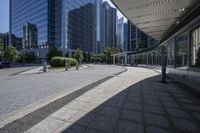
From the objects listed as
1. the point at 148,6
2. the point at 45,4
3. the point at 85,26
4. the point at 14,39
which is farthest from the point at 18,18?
the point at 148,6

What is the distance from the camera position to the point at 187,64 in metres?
9.96

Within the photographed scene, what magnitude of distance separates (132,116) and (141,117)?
23cm

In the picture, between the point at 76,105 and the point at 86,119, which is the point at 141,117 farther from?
the point at 76,105

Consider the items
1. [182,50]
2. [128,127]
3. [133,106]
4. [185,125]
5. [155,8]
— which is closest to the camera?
[128,127]

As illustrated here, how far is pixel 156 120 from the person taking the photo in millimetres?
4184

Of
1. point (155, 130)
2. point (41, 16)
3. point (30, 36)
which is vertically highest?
point (41, 16)

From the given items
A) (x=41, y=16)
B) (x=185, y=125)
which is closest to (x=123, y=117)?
(x=185, y=125)

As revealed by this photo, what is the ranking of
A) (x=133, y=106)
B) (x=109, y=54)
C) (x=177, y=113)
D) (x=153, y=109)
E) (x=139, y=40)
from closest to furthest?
(x=177, y=113), (x=153, y=109), (x=133, y=106), (x=109, y=54), (x=139, y=40)

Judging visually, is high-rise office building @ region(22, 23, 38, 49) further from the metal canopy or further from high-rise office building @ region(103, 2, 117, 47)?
the metal canopy

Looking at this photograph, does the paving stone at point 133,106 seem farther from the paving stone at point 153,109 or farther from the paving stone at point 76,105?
the paving stone at point 76,105

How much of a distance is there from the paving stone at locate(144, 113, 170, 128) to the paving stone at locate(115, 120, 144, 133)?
37cm

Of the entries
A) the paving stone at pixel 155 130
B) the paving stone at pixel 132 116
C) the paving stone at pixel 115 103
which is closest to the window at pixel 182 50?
the paving stone at pixel 115 103

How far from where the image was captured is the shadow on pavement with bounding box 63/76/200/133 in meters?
3.67

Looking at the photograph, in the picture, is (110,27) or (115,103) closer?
(115,103)
